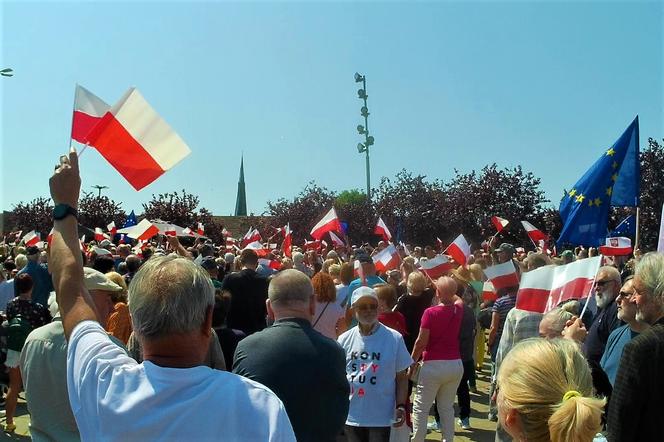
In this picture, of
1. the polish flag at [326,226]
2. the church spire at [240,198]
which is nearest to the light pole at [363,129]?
the polish flag at [326,226]

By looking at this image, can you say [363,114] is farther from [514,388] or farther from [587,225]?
[514,388]

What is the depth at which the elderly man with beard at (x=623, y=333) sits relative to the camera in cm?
419

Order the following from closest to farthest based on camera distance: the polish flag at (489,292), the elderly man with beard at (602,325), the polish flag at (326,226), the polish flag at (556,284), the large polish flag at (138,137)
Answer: the large polish flag at (138,137), the polish flag at (556,284), the elderly man with beard at (602,325), the polish flag at (489,292), the polish flag at (326,226)

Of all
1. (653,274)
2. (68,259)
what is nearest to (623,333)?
(653,274)

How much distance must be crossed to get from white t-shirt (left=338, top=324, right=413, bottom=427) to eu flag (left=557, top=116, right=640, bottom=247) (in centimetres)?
383

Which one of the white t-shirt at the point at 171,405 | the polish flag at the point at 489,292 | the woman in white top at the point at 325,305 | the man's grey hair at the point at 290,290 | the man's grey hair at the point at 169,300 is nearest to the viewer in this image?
the white t-shirt at the point at 171,405

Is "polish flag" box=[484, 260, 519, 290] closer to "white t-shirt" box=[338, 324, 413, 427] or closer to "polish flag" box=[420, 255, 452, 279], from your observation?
"polish flag" box=[420, 255, 452, 279]

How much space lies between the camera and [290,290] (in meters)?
3.77

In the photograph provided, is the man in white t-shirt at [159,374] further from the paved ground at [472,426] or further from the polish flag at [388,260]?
the polish flag at [388,260]

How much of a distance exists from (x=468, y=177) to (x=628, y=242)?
2568cm

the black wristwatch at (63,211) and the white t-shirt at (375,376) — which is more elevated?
the black wristwatch at (63,211)

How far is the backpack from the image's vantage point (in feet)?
23.9

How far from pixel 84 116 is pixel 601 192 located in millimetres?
6633

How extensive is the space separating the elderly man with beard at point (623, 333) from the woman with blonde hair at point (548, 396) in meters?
2.08
